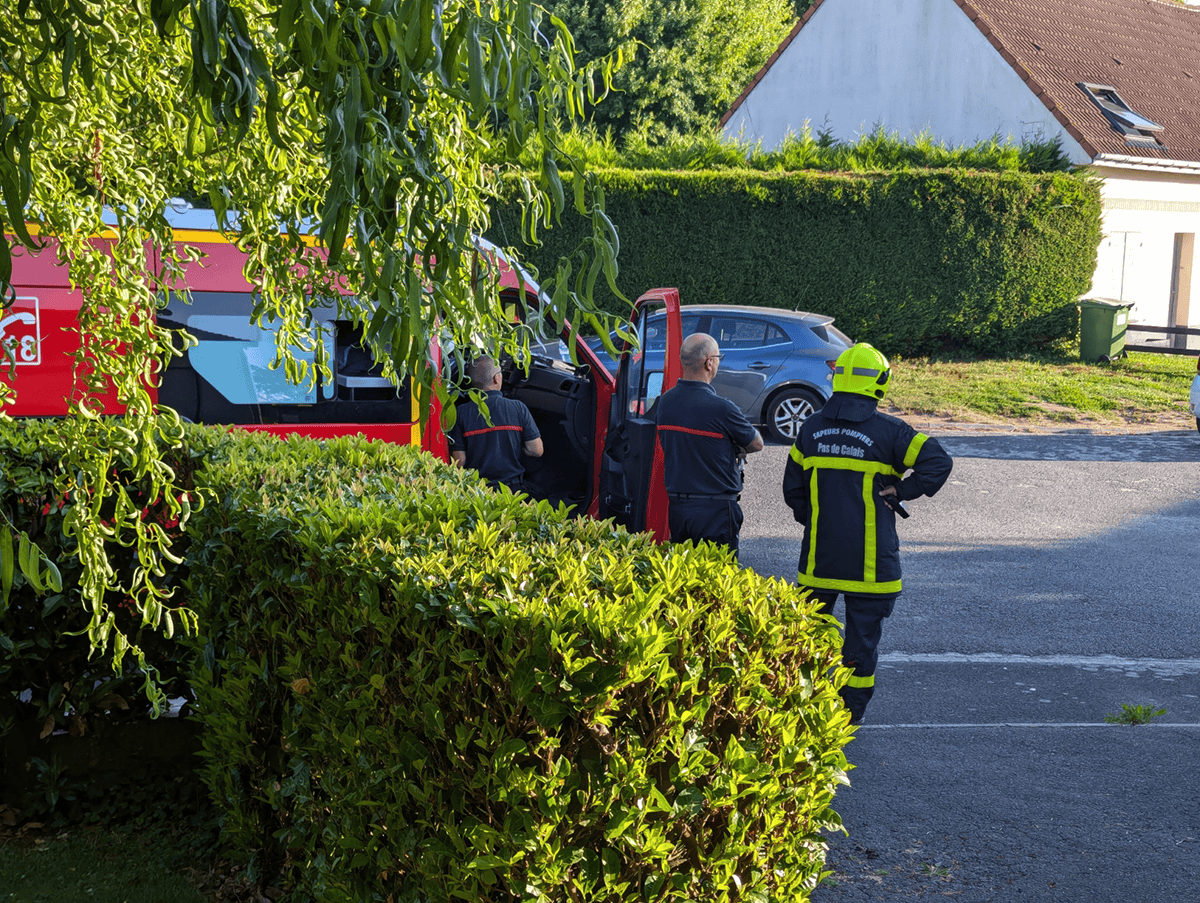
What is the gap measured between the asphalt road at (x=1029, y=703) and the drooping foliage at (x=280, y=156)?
2.48m

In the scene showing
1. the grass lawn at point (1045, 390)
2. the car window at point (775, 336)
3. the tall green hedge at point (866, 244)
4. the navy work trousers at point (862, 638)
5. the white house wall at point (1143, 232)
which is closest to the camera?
the navy work trousers at point (862, 638)

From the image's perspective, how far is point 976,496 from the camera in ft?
38.3

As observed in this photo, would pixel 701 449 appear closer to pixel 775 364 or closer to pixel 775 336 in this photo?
pixel 775 364

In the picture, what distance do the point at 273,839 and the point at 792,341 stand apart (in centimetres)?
1199

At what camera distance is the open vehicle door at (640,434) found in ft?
23.6

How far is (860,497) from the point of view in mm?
5305

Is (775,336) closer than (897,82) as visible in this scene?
Yes

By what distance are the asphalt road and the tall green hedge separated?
9.20 meters

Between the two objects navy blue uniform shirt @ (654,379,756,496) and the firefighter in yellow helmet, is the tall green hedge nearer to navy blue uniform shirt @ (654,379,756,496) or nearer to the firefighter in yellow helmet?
navy blue uniform shirt @ (654,379,756,496)

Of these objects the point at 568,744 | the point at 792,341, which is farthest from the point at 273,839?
the point at 792,341

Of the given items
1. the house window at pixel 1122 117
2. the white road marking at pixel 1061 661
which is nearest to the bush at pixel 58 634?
the white road marking at pixel 1061 661

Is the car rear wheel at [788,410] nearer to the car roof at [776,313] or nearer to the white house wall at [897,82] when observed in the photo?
the car roof at [776,313]

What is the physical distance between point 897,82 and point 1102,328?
8721 mm

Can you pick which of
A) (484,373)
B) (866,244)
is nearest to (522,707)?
(484,373)
